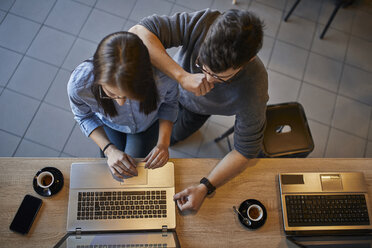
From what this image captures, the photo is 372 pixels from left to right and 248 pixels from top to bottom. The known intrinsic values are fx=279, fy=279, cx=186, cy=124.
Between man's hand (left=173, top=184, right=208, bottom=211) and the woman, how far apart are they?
0.59 feet

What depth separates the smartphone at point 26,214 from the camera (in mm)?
1224

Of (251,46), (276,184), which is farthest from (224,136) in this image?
(251,46)

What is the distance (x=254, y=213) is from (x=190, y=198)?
33cm

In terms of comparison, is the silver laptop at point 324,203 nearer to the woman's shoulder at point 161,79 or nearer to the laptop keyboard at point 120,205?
the laptop keyboard at point 120,205

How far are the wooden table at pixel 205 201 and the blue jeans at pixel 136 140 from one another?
1.15 ft

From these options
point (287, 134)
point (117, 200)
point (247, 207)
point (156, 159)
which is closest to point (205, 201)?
point (247, 207)

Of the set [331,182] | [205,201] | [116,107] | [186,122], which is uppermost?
[116,107]

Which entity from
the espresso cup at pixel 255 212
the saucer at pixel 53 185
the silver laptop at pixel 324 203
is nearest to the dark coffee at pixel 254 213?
the espresso cup at pixel 255 212

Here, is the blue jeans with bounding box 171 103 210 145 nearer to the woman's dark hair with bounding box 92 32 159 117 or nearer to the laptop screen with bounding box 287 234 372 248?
the woman's dark hair with bounding box 92 32 159 117

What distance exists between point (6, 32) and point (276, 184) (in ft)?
8.69

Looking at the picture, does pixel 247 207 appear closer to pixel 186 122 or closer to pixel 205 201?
pixel 205 201

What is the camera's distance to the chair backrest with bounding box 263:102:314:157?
1770mm

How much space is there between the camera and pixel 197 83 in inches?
50.0

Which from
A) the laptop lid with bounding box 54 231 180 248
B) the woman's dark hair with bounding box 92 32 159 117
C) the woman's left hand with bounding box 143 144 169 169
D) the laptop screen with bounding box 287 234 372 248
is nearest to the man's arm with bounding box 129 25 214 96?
the woman's dark hair with bounding box 92 32 159 117
